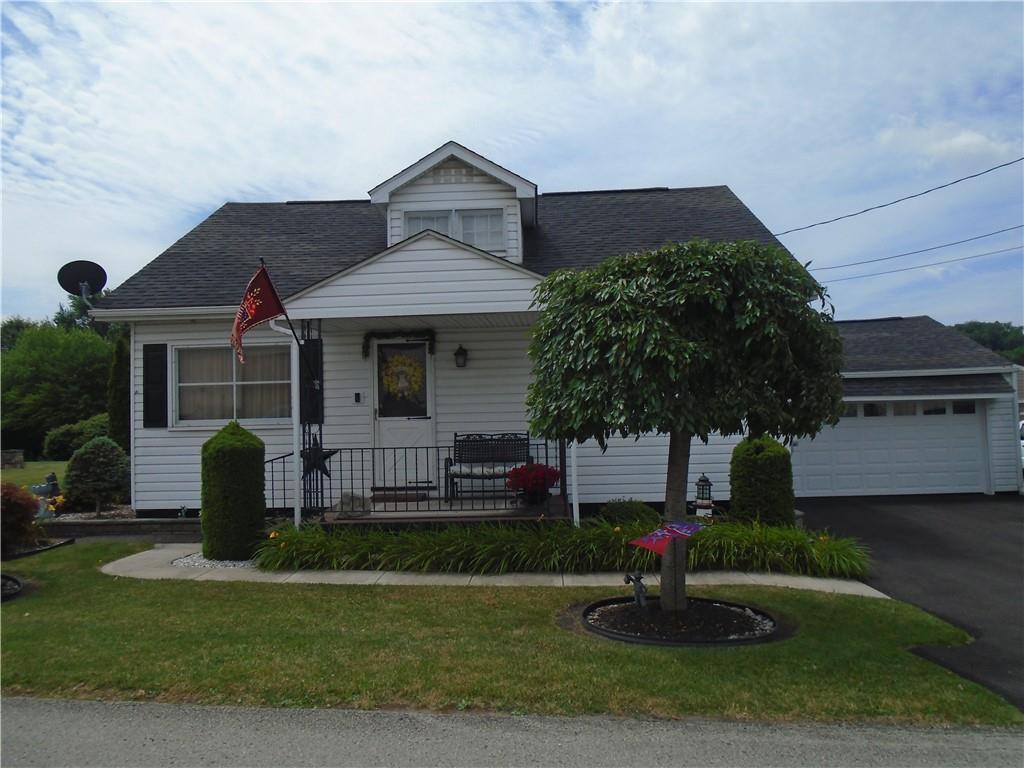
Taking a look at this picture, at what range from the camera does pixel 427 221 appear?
12.6m

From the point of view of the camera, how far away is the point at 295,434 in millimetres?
9672

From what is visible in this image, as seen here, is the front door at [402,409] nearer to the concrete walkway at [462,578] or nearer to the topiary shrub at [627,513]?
the topiary shrub at [627,513]

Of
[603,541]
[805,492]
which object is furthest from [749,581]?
[805,492]

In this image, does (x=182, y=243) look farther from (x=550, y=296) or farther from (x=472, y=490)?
(x=550, y=296)

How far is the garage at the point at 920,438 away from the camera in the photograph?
14.5 metres

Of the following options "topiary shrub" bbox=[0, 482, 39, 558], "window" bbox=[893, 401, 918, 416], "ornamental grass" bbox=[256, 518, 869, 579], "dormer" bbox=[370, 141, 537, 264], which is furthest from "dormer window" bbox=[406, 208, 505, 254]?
"window" bbox=[893, 401, 918, 416]

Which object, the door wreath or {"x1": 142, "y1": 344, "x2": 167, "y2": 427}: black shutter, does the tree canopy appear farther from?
{"x1": 142, "y1": 344, "x2": 167, "y2": 427}: black shutter

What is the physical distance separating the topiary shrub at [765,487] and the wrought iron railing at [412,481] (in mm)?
2431

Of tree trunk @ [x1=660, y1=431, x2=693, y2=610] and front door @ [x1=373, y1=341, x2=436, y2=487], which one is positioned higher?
front door @ [x1=373, y1=341, x2=436, y2=487]

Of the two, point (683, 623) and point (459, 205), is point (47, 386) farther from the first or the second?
point (683, 623)

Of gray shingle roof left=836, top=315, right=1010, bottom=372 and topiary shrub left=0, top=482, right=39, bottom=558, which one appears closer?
topiary shrub left=0, top=482, right=39, bottom=558

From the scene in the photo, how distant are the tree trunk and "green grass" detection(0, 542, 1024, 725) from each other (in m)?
0.95

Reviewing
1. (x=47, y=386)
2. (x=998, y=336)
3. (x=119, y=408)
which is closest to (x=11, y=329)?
(x=47, y=386)

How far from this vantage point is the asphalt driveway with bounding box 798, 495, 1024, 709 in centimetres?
591
